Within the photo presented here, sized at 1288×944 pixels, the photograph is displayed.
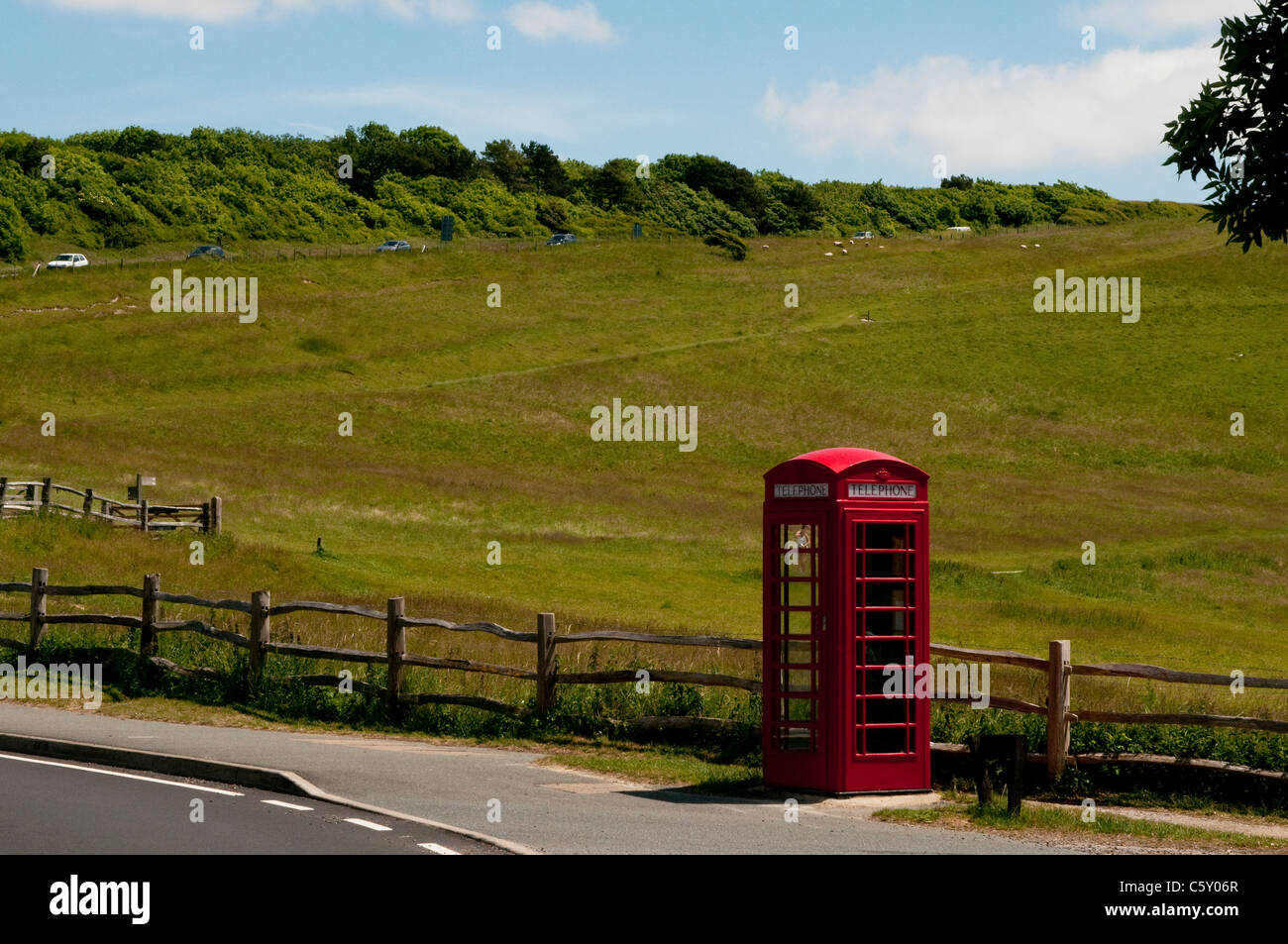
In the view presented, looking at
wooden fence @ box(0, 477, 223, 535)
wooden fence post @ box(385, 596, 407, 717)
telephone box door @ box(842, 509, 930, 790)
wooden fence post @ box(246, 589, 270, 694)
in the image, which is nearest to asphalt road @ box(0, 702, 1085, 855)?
telephone box door @ box(842, 509, 930, 790)

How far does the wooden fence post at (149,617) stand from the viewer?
21.9 m

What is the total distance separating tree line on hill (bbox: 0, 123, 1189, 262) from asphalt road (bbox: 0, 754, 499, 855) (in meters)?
106

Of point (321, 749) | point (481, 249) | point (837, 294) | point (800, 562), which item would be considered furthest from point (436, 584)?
point (481, 249)

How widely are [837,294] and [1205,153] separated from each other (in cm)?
9823

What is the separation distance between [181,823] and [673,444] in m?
63.9

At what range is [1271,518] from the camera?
205 ft

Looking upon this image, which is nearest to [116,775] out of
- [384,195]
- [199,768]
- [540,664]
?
[199,768]

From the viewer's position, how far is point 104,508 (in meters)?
45.9

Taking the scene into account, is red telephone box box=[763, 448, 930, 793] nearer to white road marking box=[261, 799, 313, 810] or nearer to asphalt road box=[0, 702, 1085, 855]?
asphalt road box=[0, 702, 1085, 855]

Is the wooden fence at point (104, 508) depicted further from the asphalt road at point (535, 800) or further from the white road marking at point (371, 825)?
the white road marking at point (371, 825)
